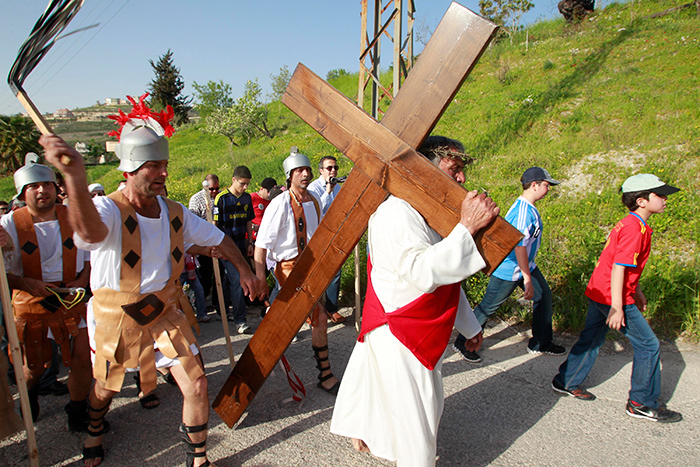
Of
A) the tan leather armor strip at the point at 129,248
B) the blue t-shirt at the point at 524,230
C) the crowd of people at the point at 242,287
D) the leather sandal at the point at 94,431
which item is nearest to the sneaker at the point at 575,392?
the crowd of people at the point at 242,287

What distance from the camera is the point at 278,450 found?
289 centimetres

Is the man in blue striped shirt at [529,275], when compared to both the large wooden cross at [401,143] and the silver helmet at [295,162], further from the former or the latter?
the large wooden cross at [401,143]

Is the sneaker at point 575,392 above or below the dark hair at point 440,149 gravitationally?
below

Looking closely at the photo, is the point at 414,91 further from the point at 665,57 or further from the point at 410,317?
the point at 665,57

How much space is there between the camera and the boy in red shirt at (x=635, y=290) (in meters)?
3.09

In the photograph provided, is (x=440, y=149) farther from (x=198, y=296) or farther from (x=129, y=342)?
(x=198, y=296)

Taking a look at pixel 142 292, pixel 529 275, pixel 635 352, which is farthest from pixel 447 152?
pixel 635 352

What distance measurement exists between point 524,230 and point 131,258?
3401 mm

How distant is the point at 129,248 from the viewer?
8.12 feet

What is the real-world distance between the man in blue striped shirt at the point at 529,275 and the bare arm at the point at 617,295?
0.84 metres

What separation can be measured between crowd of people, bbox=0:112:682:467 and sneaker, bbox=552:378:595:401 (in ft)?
0.04

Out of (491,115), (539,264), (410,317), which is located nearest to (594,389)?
(539,264)

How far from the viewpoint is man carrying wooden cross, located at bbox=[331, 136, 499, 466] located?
1.85 metres

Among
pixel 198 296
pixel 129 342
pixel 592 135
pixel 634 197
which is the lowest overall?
pixel 198 296
